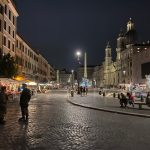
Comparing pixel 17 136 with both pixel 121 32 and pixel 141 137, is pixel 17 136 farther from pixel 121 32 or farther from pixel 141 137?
pixel 121 32

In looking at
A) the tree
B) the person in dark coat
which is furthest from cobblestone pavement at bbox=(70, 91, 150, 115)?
the tree

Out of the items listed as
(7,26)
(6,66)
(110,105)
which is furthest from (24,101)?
(7,26)

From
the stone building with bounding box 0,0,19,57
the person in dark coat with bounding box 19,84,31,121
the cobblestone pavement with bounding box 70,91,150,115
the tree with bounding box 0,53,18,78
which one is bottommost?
the cobblestone pavement with bounding box 70,91,150,115

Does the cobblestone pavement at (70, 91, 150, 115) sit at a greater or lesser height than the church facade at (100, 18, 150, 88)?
lesser

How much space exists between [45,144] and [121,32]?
614 feet

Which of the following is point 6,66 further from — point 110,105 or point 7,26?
point 110,105

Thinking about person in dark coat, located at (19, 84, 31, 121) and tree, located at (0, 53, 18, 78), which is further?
tree, located at (0, 53, 18, 78)

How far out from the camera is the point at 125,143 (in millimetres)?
10992

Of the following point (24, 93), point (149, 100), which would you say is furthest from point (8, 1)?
point (24, 93)

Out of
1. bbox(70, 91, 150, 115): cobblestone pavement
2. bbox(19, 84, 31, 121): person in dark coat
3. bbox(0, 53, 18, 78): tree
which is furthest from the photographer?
bbox(0, 53, 18, 78): tree

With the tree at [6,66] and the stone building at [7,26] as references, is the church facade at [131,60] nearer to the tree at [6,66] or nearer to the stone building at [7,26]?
the stone building at [7,26]

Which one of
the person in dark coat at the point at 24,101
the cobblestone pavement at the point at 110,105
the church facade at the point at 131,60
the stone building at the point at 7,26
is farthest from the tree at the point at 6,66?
the church facade at the point at 131,60

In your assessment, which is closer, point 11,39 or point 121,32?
point 11,39

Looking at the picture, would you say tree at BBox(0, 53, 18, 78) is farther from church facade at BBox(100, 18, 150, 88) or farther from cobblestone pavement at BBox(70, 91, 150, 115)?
church facade at BBox(100, 18, 150, 88)
